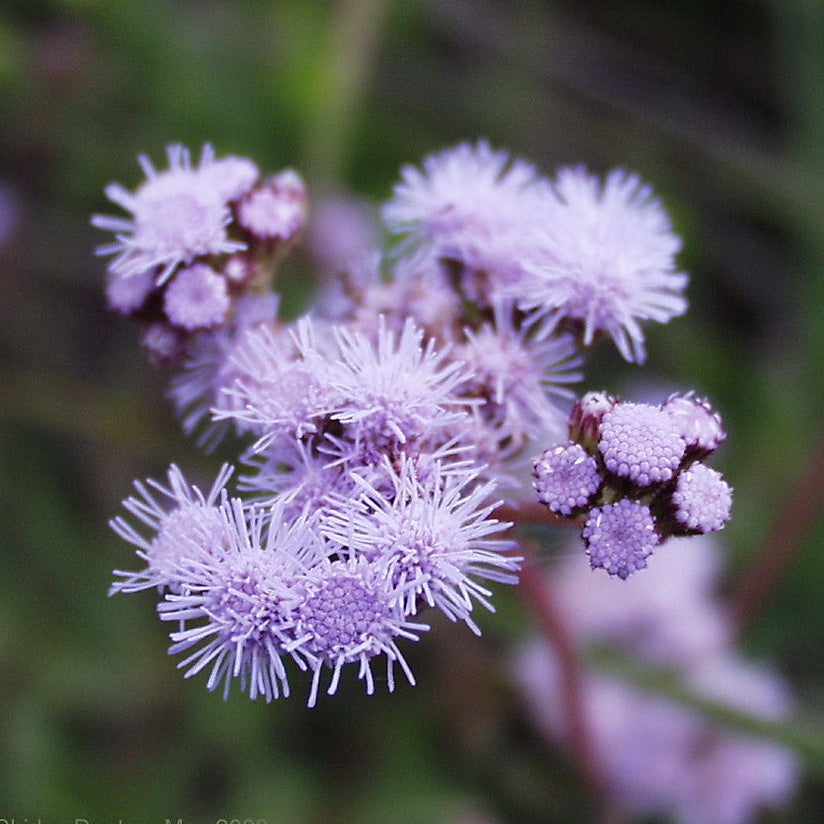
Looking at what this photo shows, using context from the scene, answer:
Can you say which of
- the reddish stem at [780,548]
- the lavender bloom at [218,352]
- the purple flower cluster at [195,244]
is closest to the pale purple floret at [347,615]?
the lavender bloom at [218,352]

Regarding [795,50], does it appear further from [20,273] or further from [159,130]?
[20,273]

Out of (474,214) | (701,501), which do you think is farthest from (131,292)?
(701,501)

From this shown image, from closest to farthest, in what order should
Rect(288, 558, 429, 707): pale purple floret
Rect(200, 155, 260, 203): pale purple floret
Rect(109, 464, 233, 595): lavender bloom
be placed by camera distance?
Rect(288, 558, 429, 707): pale purple floret < Rect(109, 464, 233, 595): lavender bloom < Rect(200, 155, 260, 203): pale purple floret

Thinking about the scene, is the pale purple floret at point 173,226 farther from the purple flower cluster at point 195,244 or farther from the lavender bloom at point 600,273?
the lavender bloom at point 600,273

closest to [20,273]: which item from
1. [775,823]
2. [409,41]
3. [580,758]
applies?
[409,41]

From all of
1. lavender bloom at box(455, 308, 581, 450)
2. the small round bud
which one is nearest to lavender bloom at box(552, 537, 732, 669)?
lavender bloom at box(455, 308, 581, 450)

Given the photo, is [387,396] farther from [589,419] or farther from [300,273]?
[300,273]

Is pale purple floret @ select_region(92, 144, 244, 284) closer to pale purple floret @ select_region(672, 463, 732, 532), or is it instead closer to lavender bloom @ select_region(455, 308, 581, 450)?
lavender bloom @ select_region(455, 308, 581, 450)
